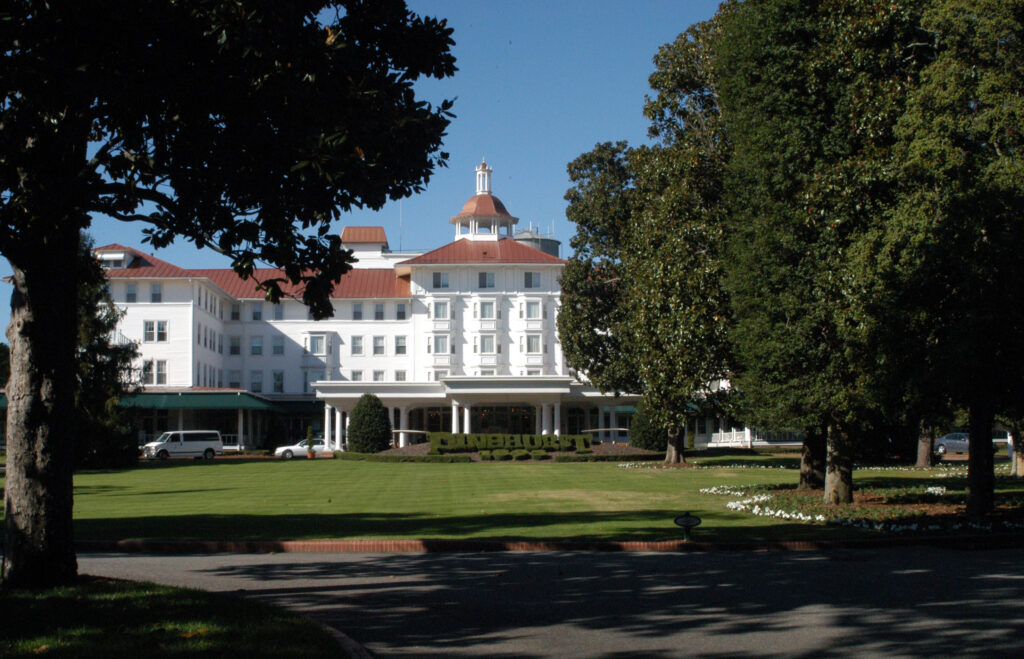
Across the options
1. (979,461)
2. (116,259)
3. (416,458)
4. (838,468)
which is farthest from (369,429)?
(979,461)

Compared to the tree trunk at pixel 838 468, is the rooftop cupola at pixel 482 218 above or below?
above

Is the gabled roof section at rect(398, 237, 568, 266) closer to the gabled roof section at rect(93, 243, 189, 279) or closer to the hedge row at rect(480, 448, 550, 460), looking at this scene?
the gabled roof section at rect(93, 243, 189, 279)

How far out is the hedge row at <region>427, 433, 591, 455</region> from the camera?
167 ft

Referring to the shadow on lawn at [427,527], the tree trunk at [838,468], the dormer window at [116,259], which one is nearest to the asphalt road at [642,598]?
the shadow on lawn at [427,527]

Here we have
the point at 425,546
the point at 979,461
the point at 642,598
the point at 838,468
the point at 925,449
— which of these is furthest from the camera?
the point at 925,449

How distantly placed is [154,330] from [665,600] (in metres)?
66.2

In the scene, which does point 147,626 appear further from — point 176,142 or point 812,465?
point 812,465

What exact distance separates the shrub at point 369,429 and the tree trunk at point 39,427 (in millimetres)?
43576

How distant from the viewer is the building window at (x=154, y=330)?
69.9m

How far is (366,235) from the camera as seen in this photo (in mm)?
92875

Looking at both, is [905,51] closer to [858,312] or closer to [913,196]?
[913,196]

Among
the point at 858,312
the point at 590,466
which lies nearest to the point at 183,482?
the point at 590,466

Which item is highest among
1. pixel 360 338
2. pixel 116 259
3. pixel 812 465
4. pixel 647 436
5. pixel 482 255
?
pixel 482 255

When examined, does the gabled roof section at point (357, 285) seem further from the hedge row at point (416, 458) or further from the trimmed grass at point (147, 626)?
the trimmed grass at point (147, 626)
